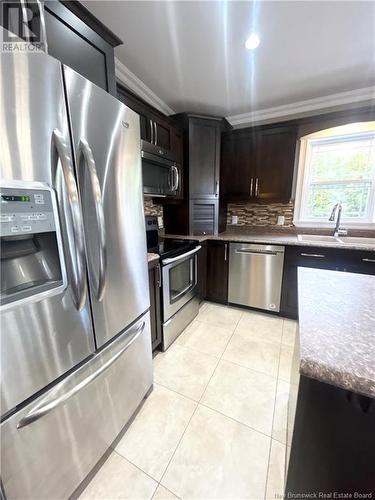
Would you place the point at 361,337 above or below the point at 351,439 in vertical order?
above

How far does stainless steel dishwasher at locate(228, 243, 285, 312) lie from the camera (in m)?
2.36

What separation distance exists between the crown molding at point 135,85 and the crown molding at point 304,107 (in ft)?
3.20

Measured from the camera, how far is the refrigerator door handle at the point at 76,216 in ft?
2.39

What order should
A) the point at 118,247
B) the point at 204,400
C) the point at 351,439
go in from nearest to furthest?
the point at 351,439 → the point at 118,247 → the point at 204,400

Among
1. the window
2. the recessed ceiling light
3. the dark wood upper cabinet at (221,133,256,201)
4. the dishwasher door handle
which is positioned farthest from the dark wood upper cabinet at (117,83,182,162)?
the window

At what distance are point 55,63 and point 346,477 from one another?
1575 millimetres

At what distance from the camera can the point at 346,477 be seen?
57 centimetres

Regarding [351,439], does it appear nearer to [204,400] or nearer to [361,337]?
[361,337]

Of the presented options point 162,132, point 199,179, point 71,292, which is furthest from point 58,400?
point 199,179

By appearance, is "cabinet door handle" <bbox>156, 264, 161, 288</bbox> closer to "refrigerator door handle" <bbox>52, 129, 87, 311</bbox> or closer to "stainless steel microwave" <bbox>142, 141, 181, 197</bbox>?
"stainless steel microwave" <bbox>142, 141, 181, 197</bbox>

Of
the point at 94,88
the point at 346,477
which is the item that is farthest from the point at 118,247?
the point at 346,477

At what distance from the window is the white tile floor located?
1.75 m

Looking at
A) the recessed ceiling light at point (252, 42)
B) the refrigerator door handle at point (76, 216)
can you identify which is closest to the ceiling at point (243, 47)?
the recessed ceiling light at point (252, 42)

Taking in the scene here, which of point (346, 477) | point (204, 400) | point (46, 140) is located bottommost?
point (204, 400)
